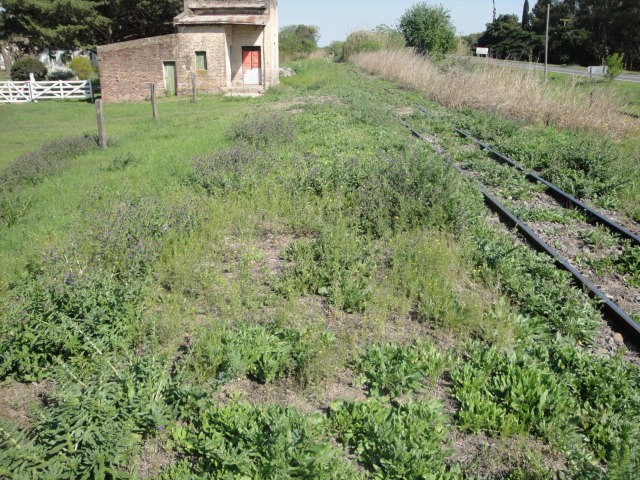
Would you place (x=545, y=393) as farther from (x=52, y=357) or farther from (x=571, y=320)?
(x=52, y=357)

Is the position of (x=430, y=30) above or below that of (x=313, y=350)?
above

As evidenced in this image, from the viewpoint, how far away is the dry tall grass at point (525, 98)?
14398 mm

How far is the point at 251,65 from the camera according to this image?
107 ft

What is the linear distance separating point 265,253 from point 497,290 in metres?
2.85

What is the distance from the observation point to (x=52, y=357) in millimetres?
4328

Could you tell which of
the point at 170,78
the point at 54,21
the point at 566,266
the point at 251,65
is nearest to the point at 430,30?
the point at 251,65

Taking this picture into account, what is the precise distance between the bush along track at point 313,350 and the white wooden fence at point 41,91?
83.2ft

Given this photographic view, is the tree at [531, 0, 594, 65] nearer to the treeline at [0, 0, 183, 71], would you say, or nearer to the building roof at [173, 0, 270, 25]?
the building roof at [173, 0, 270, 25]

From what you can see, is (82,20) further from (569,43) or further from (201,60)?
(569,43)

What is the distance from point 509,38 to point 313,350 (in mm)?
60374

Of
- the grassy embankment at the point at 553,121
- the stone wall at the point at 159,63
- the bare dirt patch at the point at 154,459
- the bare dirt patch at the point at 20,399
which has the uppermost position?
the stone wall at the point at 159,63

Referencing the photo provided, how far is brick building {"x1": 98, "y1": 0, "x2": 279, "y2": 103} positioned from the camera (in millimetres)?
28328

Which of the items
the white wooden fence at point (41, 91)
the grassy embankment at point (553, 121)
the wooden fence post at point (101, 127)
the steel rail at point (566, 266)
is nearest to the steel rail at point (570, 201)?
the grassy embankment at point (553, 121)

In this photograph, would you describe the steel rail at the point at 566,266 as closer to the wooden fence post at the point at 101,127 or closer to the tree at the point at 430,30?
the wooden fence post at the point at 101,127
